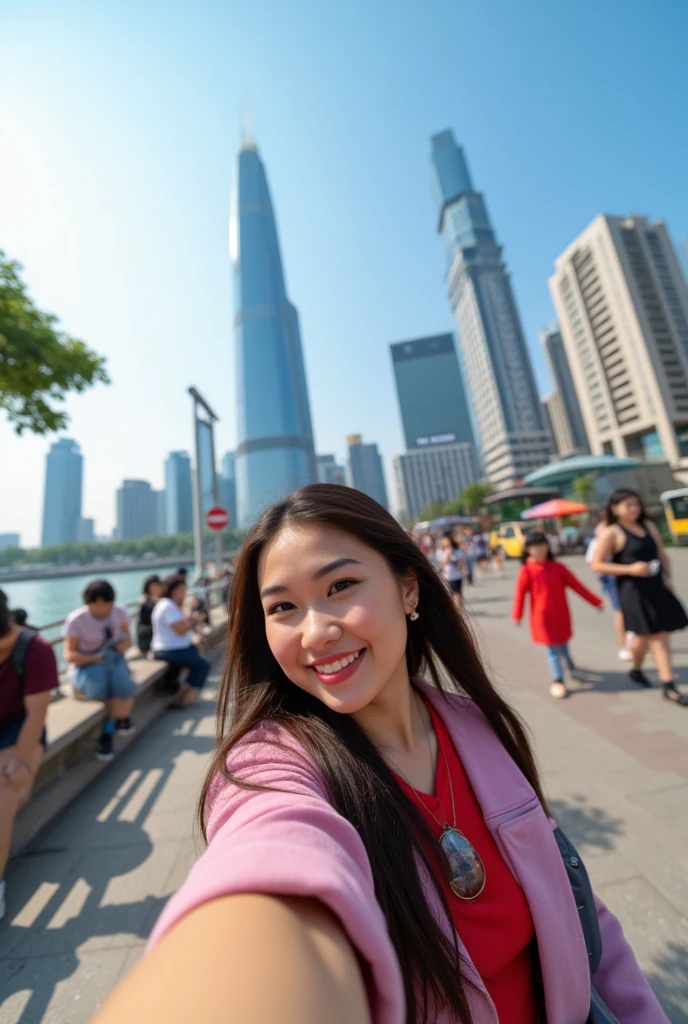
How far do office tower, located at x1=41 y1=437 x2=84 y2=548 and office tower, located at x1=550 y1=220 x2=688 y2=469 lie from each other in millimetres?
92030

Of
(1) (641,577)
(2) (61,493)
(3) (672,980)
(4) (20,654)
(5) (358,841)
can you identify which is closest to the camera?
(5) (358,841)

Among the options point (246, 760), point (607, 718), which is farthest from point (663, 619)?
point (246, 760)

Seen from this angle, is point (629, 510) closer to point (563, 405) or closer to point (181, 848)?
point (181, 848)

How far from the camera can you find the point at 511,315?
91.9 meters

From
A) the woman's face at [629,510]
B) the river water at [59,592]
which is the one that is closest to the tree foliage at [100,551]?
the river water at [59,592]

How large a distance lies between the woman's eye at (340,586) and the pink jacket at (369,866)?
0.35m

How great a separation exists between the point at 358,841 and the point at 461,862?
0.39 meters

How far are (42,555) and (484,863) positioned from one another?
7060cm

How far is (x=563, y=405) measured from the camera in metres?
102

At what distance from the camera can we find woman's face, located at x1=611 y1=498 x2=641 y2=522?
3.64 metres

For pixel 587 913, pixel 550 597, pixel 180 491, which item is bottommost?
pixel 587 913

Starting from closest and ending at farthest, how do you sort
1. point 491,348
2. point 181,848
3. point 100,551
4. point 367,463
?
point 181,848 < point 100,551 < point 491,348 < point 367,463

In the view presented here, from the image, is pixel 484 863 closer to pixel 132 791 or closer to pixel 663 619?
pixel 132 791

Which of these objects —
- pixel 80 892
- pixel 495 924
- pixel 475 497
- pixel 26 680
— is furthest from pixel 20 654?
pixel 475 497
